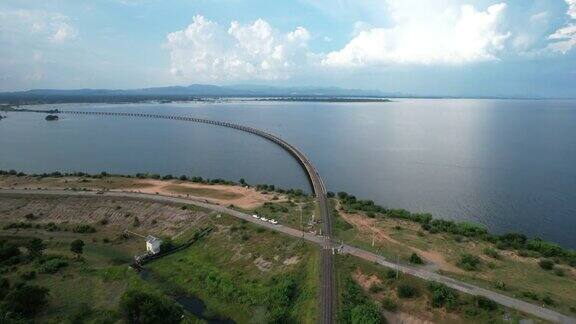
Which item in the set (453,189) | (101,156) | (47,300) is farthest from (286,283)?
(101,156)

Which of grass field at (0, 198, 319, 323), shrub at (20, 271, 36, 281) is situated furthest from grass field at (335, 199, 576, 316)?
shrub at (20, 271, 36, 281)

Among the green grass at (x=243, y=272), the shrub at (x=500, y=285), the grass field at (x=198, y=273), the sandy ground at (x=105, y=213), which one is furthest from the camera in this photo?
the sandy ground at (x=105, y=213)

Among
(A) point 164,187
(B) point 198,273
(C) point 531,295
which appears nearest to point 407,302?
(C) point 531,295

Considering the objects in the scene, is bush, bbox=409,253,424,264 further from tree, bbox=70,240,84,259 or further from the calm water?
tree, bbox=70,240,84,259

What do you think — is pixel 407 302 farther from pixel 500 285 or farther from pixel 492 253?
pixel 492 253

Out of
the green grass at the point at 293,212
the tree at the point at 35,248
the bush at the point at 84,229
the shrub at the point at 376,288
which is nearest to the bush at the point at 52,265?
the tree at the point at 35,248

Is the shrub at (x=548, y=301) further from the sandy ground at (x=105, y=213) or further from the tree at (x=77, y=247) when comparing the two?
the tree at (x=77, y=247)
